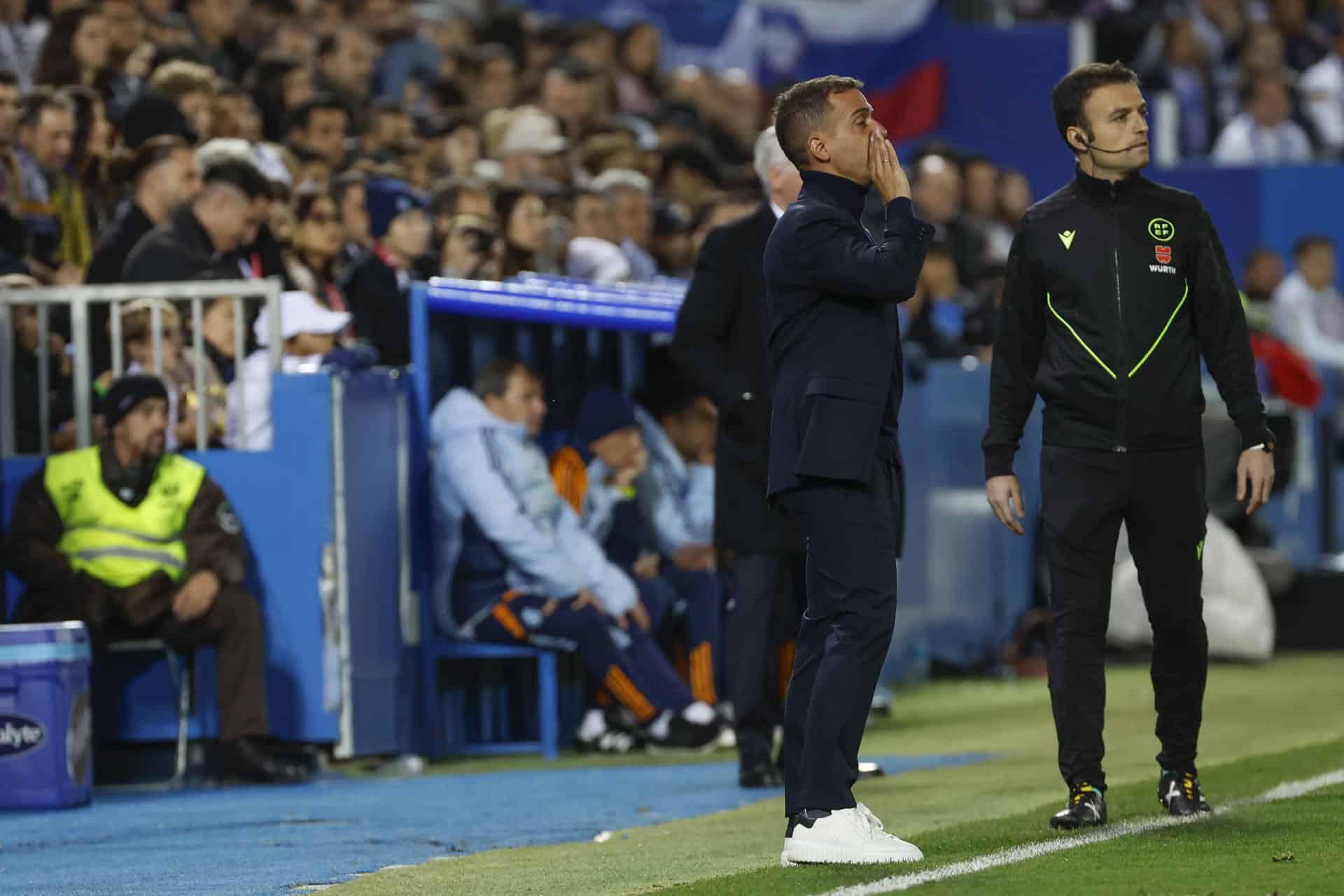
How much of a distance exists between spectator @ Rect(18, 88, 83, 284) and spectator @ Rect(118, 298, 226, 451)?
1.37 meters

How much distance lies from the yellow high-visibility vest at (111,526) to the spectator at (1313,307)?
9686 millimetres

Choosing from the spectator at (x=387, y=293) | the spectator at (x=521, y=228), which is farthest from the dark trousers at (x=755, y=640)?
the spectator at (x=521, y=228)

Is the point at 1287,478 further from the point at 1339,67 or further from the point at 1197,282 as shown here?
the point at 1197,282

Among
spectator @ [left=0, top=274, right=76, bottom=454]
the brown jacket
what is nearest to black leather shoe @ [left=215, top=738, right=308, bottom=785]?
the brown jacket

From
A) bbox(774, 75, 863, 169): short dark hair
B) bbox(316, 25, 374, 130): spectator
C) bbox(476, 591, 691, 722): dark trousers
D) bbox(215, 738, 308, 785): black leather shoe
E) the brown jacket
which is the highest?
bbox(316, 25, 374, 130): spectator

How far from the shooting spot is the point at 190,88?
12727 mm

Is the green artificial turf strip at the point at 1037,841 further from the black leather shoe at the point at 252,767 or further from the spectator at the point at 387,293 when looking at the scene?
the spectator at the point at 387,293

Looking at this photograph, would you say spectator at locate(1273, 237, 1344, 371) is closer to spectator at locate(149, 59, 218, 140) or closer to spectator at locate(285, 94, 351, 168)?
spectator at locate(285, 94, 351, 168)

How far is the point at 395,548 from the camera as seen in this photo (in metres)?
10.4

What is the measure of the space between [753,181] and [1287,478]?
13.6 feet

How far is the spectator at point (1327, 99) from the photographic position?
21.9 meters

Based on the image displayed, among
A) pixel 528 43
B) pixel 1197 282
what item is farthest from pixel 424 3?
pixel 1197 282

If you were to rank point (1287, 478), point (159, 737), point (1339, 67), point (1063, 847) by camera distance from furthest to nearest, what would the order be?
point (1339, 67)
point (1287, 478)
point (159, 737)
point (1063, 847)

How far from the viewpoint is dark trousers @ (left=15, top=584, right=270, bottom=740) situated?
31.6ft
